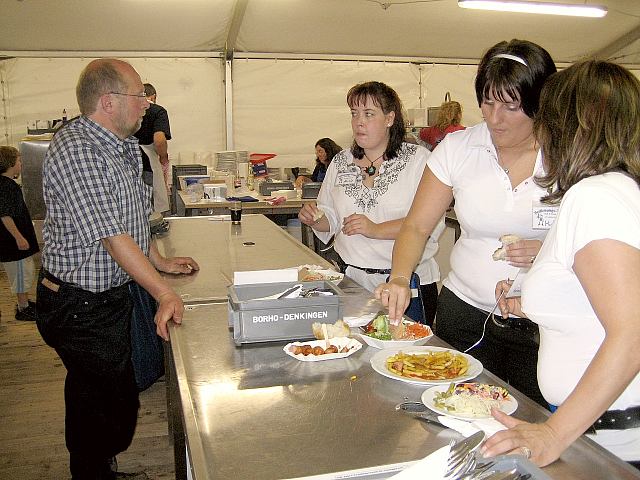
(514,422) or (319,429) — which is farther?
(319,429)

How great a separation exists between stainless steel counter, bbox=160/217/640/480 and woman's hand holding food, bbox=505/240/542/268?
0.31 metres

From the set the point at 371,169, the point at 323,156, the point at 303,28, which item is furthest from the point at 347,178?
the point at 303,28

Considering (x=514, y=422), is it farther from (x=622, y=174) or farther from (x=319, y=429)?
(x=622, y=174)

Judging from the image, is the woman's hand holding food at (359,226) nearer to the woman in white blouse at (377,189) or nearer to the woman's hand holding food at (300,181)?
the woman in white blouse at (377,189)

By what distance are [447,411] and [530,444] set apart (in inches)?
8.4

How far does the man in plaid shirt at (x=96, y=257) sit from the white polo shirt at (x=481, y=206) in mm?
1006

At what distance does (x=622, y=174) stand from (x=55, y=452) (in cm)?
286

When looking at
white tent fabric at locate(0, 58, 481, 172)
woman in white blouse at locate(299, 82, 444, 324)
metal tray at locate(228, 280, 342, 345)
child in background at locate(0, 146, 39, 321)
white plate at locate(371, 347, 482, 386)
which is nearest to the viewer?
white plate at locate(371, 347, 482, 386)

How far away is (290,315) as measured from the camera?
1704mm

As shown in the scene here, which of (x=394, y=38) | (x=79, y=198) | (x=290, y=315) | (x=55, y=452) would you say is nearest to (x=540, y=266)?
(x=290, y=315)

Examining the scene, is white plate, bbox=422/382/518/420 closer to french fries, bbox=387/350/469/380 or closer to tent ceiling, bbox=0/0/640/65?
french fries, bbox=387/350/469/380

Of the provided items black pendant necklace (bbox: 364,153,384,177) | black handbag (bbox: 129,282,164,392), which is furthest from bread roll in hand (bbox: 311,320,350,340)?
black handbag (bbox: 129,282,164,392)

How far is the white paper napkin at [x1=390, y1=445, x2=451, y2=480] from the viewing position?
0.90 meters

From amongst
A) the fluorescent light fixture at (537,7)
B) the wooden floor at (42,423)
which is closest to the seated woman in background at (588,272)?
the wooden floor at (42,423)
